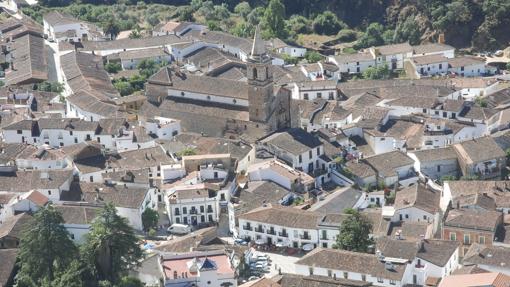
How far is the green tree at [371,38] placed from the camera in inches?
4013

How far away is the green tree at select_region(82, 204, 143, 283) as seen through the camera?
180ft

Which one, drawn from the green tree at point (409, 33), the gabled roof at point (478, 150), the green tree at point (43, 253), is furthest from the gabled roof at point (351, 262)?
the green tree at point (409, 33)

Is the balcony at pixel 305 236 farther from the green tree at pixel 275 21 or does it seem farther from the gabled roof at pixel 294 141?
the green tree at pixel 275 21

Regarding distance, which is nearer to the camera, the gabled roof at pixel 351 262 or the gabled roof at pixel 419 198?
the gabled roof at pixel 351 262

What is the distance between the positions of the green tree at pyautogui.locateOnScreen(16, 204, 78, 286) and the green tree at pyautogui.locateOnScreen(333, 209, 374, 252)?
1444 centimetres

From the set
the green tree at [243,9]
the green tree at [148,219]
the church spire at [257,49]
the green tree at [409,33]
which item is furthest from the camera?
the green tree at [243,9]

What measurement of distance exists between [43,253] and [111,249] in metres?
3.47

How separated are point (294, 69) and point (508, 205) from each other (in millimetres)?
32260

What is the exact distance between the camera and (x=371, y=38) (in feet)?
336

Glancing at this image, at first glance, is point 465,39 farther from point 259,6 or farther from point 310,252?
point 310,252

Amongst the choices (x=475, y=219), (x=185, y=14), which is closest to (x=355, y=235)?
(x=475, y=219)

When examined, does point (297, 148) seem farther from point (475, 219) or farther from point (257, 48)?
point (475, 219)

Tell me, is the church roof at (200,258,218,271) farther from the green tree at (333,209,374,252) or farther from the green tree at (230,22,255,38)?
the green tree at (230,22,255,38)

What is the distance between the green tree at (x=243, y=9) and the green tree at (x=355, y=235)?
2355 inches
